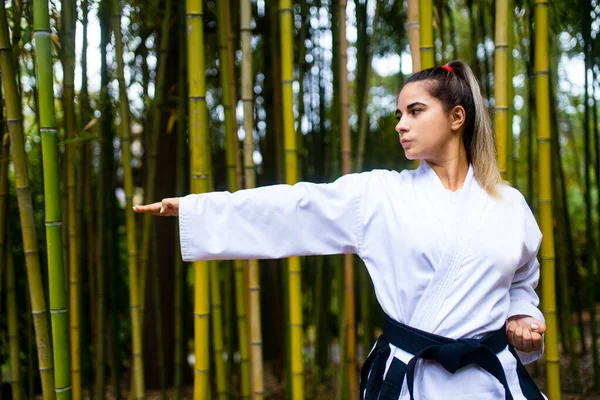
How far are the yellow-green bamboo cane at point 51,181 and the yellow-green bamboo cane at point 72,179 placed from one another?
44cm

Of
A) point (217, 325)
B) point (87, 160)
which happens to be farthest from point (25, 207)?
point (87, 160)

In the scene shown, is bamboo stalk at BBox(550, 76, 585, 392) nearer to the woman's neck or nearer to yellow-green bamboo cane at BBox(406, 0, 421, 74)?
yellow-green bamboo cane at BBox(406, 0, 421, 74)

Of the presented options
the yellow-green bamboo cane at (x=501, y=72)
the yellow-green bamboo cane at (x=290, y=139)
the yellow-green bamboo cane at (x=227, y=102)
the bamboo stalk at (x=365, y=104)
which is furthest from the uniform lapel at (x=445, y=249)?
the bamboo stalk at (x=365, y=104)

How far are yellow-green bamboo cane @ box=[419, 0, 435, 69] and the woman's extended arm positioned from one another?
42cm

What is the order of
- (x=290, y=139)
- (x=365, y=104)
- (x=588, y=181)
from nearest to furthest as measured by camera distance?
(x=290, y=139) < (x=365, y=104) < (x=588, y=181)

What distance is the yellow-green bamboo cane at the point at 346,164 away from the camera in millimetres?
1875

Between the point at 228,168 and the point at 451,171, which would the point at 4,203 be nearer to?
the point at 228,168

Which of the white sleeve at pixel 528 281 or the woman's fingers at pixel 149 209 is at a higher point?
the woman's fingers at pixel 149 209

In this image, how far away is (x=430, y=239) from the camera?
46.1 inches

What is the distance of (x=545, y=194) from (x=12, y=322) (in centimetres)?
163

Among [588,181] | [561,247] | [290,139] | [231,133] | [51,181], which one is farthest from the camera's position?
[588,181]

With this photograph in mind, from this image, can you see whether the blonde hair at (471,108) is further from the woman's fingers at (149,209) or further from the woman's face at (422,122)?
the woman's fingers at (149,209)

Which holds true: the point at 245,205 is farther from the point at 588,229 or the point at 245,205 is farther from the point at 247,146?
the point at 588,229

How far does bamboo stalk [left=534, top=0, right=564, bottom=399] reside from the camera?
1536 mm
